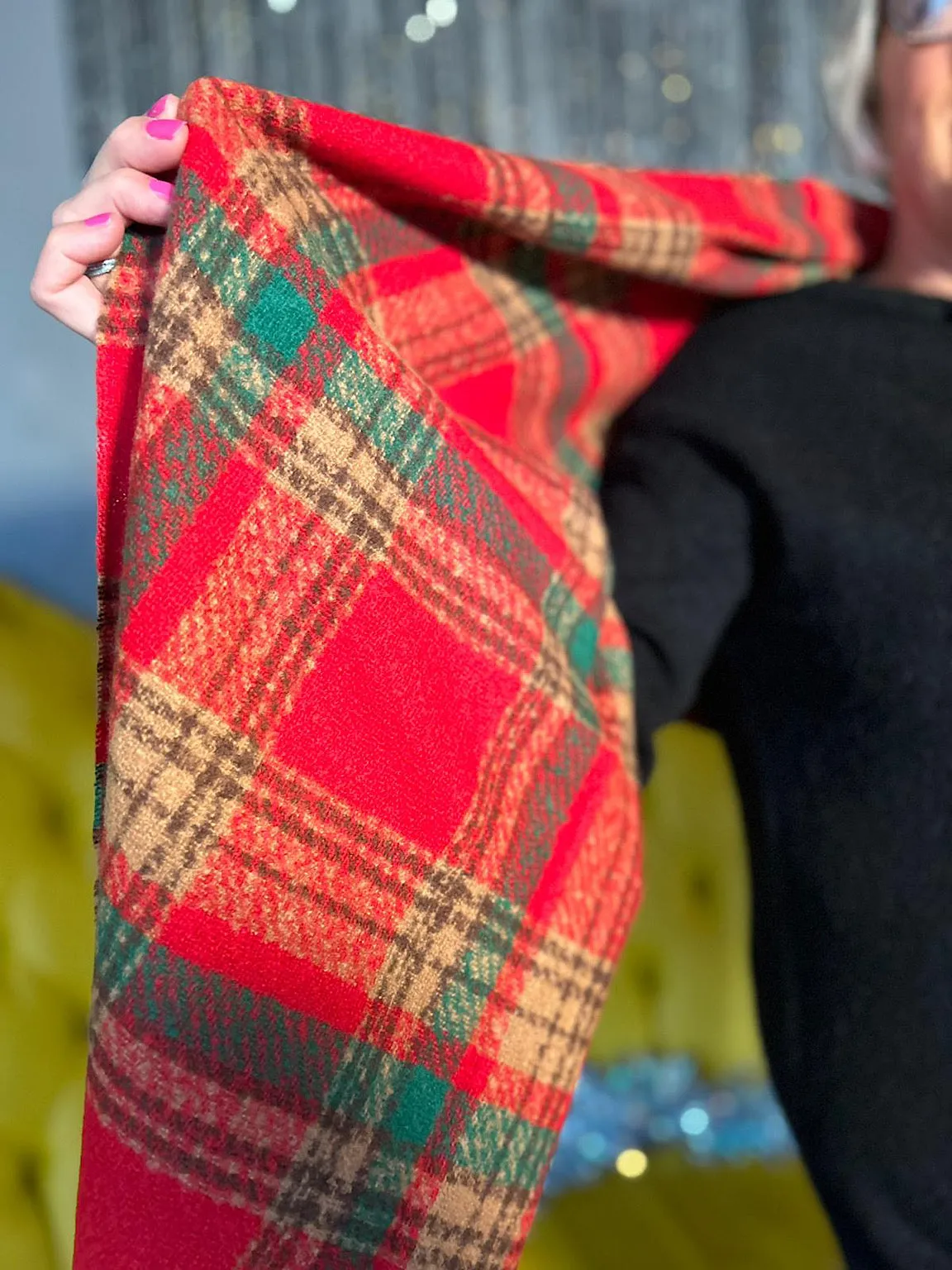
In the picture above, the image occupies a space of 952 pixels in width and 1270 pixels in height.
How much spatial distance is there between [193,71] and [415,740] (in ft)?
3.54

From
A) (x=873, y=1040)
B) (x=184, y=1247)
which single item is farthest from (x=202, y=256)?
(x=873, y=1040)

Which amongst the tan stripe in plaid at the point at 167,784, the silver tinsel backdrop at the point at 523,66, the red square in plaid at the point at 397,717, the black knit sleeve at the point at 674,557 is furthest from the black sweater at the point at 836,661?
the silver tinsel backdrop at the point at 523,66

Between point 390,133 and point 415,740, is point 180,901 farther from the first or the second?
point 390,133

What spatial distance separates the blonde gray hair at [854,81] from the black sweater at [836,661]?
18 cm

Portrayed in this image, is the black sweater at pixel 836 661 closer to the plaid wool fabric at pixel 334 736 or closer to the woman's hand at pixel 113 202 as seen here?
the plaid wool fabric at pixel 334 736

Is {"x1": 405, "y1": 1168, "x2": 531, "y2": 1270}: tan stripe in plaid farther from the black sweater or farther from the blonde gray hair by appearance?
the blonde gray hair

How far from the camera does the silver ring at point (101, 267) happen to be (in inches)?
15.9

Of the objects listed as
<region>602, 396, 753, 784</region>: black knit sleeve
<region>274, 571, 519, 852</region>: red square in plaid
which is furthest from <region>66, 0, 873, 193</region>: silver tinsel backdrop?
<region>274, 571, 519, 852</region>: red square in plaid

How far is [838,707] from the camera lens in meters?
0.58

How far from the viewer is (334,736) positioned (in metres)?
0.41

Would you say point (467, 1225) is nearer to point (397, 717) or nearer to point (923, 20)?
point (397, 717)

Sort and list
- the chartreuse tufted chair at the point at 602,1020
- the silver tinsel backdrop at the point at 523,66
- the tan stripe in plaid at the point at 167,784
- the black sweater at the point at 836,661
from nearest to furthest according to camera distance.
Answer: the tan stripe in plaid at the point at 167,784 → the black sweater at the point at 836,661 → the chartreuse tufted chair at the point at 602,1020 → the silver tinsel backdrop at the point at 523,66

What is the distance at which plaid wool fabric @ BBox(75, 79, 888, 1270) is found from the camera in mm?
371

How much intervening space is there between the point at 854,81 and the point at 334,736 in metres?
0.59
